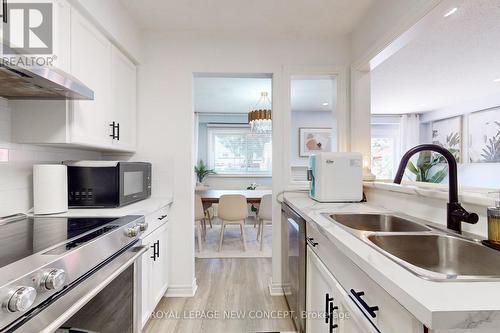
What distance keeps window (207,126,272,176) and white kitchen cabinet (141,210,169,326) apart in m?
3.69

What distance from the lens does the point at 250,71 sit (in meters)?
2.40

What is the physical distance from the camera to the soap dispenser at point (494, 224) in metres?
0.90

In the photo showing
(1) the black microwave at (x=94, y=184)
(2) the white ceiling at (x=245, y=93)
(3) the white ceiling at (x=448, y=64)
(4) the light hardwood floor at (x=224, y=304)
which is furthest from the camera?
(2) the white ceiling at (x=245, y=93)

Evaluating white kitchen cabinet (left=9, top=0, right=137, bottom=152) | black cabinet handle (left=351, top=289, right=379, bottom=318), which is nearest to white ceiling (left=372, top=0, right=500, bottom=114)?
black cabinet handle (left=351, top=289, right=379, bottom=318)

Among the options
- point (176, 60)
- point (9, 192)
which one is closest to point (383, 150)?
point (176, 60)

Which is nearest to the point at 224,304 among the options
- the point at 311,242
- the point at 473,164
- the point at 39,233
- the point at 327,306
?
the point at 311,242

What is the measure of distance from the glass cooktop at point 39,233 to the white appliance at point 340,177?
1480 mm

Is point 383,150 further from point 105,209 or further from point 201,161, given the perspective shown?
point 105,209

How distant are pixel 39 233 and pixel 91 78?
1.04 metres

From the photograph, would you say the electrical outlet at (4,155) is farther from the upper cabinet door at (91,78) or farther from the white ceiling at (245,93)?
the white ceiling at (245,93)

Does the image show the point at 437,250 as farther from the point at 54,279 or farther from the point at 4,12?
the point at 4,12

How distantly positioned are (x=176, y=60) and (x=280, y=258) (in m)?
2.10

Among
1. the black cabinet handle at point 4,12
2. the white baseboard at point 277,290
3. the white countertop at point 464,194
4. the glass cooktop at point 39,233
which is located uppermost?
the black cabinet handle at point 4,12

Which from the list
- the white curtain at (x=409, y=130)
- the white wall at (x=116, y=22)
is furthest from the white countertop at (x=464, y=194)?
the white curtain at (x=409, y=130)
